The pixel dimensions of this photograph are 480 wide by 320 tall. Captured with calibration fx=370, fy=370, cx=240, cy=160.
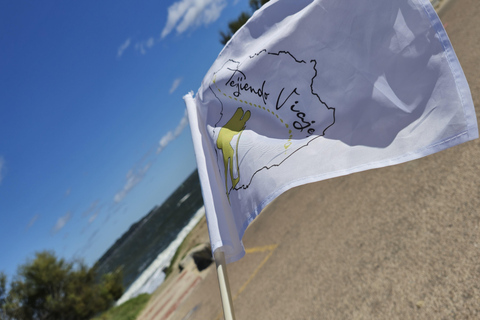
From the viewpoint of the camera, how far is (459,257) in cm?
354

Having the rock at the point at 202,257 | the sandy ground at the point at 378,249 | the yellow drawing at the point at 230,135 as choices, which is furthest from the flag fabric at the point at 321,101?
the rock at the point at 202,257

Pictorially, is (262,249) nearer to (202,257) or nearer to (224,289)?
(202,257)

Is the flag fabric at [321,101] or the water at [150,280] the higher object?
the flag fabric at [321,101]

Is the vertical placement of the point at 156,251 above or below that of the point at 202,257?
below

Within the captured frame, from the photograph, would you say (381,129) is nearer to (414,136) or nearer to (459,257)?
(414,136)

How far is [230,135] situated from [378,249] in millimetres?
2863

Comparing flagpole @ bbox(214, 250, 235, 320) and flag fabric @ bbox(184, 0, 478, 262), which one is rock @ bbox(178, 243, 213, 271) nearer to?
flag fabric @ bbox(184, 0, 478, 262)

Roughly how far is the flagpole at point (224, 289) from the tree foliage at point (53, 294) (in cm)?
2121

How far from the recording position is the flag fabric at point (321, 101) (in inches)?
69.0

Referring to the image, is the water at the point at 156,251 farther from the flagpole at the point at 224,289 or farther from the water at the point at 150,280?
the flagpole at the point at 224,289

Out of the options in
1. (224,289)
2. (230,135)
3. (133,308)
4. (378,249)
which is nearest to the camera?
(224,289)

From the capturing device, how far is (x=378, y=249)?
177 inches

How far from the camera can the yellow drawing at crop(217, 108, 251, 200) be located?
8.32 feet

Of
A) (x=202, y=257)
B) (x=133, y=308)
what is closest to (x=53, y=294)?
(x=133, y=308)
